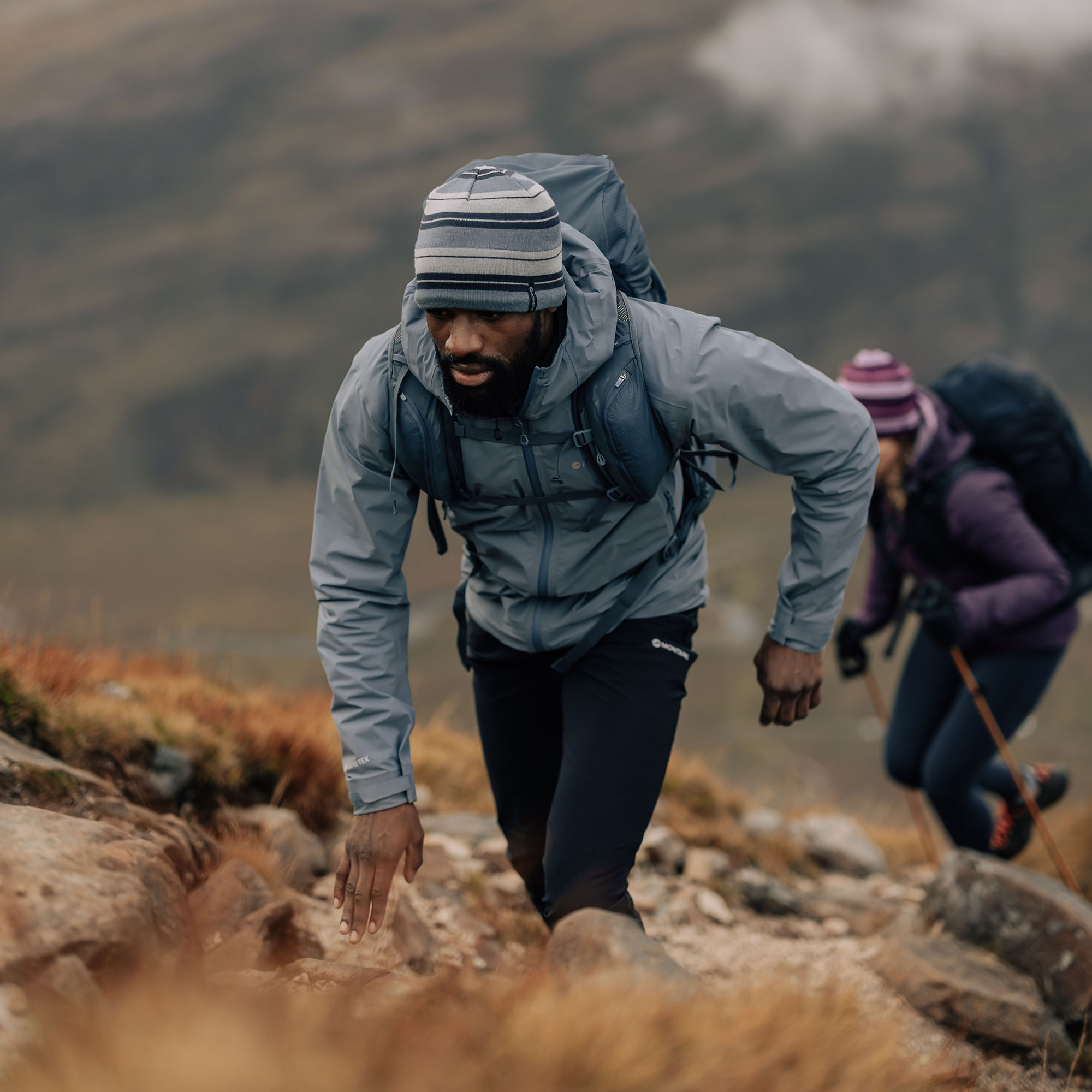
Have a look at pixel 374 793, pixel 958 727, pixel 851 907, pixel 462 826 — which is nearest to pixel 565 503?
pixel 374 793

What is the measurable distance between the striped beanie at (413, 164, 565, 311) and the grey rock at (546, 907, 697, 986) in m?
1.71

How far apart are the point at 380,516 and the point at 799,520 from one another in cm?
135

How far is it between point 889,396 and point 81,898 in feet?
13.5

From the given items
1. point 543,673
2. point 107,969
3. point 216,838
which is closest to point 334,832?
point 216,838

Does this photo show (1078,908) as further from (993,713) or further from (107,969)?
(107,969)

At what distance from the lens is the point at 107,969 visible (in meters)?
2.46

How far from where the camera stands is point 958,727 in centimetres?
554

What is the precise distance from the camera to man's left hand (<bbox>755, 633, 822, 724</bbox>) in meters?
3.50

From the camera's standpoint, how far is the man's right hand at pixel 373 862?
122 inches

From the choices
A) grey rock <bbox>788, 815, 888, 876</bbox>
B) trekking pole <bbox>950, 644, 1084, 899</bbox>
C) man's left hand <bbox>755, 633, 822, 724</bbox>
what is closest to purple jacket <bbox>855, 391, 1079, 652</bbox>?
trekking pole <bbox>950, 644, 1084, 899</bbox>

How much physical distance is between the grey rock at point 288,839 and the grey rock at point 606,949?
180 cm

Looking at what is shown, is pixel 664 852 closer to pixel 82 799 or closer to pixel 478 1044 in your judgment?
pixel 82 799

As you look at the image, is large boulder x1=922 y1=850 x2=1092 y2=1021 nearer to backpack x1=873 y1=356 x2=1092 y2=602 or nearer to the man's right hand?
backpack x1=873 y1=356 x2=1092 y2=602

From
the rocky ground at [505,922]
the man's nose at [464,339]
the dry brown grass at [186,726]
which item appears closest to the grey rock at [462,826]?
the rocky ground at [505,922]
